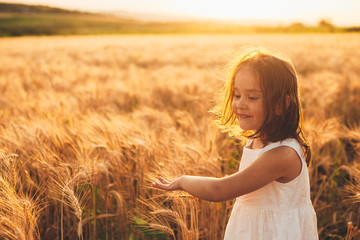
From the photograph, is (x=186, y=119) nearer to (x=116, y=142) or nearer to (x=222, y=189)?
(x=116, y=142)

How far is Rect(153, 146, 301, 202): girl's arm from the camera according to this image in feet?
3.56

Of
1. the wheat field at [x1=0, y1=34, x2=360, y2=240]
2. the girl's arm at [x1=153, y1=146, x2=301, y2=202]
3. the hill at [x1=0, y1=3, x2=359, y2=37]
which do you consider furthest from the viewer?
the hill at [x1=0, y1=3, x2=359, y2=37]

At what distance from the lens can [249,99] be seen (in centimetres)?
117

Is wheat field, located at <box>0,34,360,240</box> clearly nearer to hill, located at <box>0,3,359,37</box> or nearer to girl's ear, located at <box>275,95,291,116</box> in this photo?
girl's ear, located at <box>275,95,291,116</box>

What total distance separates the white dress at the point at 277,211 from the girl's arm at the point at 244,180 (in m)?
0.07

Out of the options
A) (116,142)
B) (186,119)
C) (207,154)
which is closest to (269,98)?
(207,154)

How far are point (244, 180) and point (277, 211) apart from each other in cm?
25

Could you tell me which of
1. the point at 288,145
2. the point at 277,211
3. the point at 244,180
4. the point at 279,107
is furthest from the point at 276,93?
the point at 277,211

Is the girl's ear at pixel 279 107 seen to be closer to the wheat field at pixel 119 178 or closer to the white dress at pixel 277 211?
the white dress at pixel 277 211

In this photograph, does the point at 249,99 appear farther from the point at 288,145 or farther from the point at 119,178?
the point at 119,178

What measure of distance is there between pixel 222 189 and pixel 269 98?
1.25 ft

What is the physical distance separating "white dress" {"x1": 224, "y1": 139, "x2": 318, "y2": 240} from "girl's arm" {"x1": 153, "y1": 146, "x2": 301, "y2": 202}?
0.07 metres

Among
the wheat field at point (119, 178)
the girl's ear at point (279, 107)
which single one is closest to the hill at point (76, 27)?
the wheat field at point (119, 178)

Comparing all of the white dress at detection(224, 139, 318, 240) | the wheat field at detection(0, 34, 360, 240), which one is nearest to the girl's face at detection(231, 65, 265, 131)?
the white dress at detection(224, 139, 318, 240)
